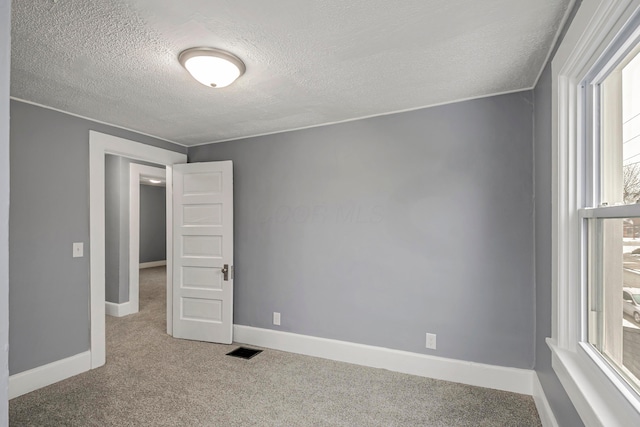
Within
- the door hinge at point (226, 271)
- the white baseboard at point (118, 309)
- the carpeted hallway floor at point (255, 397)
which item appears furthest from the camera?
the white baseboard at point (118, 309)

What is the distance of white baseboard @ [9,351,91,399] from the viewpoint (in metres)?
2.48

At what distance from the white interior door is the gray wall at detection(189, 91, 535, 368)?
169 mm

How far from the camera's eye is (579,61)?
1.42 metres

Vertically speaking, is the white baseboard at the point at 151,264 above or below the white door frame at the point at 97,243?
below

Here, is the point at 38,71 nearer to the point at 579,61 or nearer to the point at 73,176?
the point at 73,176

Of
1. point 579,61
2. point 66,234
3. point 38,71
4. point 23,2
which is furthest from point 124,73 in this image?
point 579,61

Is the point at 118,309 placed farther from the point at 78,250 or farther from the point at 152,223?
the point at 152,223

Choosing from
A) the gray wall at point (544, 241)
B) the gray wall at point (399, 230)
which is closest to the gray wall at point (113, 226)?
the gray wall at point (399, 230)

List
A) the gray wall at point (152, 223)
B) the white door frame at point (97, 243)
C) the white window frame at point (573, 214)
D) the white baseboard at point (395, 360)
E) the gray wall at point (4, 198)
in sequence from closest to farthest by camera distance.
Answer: the gray wall at point (4, 198)
the white window frame at point (573, 214)
the white baseboard at point (395, 360)
the white door frame at point (97, 243)
the gray wall at point (152, 223)

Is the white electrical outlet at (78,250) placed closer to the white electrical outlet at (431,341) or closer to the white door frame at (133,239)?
the white door frame at (133,239)

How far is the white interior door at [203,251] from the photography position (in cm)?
360

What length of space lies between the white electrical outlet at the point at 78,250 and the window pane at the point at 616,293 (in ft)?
12.1

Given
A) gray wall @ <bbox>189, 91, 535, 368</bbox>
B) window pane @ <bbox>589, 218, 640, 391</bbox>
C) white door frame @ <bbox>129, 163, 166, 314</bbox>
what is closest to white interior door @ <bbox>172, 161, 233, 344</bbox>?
gray wall @ <bbox>189, 91, 535, 368</bbox>

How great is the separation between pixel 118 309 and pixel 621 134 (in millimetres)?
5445
